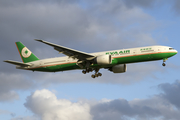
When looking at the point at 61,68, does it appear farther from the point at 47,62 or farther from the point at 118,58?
the point at 118,58

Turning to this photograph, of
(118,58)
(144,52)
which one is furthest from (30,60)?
(144,52)

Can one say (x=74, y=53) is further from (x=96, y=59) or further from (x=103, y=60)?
(x=103, y=60)

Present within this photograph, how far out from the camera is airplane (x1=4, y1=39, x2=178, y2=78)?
45.9 meters

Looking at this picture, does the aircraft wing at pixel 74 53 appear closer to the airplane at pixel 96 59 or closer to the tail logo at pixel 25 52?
the airplane at pixel 96 59

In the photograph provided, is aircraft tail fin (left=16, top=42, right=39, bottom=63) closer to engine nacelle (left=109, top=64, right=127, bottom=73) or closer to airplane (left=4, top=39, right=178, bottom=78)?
airplane (left=4, top=39, right=178, bottom=78)

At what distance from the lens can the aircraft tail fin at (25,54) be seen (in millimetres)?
56156

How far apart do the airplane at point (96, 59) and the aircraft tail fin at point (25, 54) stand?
1151mm

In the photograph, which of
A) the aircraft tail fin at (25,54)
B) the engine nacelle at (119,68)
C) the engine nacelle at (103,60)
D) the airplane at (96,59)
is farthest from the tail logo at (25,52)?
the engine nacelle at (119,68)

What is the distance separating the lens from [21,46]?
5794 cm

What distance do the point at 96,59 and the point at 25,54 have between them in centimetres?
1735

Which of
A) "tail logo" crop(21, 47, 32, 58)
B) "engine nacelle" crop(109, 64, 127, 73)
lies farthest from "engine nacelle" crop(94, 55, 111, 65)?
"tail logo" crop(21, 47, 32, 58)

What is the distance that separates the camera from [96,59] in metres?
46.8

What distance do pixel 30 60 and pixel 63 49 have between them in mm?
12620

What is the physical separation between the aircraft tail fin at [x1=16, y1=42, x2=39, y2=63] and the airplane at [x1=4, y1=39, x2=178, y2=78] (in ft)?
3.78
